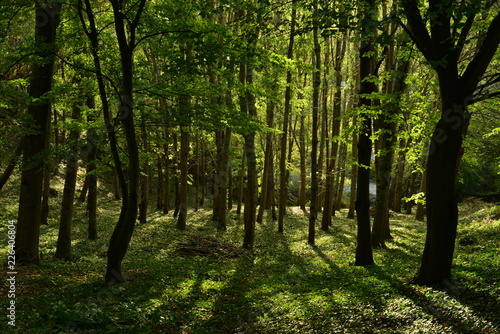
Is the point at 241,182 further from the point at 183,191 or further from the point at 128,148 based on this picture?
the point at 128,148

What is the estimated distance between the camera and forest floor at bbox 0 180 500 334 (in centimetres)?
648

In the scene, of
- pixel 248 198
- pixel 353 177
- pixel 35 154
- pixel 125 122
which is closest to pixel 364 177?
pixel 248 198

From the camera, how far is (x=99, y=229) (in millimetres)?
19359

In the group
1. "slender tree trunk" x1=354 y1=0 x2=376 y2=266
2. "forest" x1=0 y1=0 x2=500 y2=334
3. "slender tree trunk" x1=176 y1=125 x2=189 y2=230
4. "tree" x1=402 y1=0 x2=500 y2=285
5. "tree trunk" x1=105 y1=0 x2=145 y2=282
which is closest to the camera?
"forest" x1=0 y1=0 x2=500 y2=334

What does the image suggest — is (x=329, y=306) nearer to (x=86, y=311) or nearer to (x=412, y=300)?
(x=412, y=300)

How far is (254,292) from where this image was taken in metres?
9.43

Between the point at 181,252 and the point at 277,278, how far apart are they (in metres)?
5.42

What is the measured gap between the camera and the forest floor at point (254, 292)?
255 inches

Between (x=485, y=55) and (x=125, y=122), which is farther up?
(x=485, y=55)

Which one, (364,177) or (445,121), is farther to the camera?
(364,177)

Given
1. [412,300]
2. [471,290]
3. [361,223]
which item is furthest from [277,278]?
[471,290]

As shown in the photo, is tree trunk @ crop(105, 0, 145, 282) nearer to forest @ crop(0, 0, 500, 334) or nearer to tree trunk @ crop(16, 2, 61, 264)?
forest @ crop(0, 0, 500, 334)

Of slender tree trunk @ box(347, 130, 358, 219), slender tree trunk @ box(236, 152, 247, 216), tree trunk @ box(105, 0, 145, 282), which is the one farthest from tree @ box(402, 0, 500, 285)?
slender tree trunk @ box(236, 152, 247, 216)

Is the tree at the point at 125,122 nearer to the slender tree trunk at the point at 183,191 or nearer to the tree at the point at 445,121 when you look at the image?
the tree at the point at 445,121
